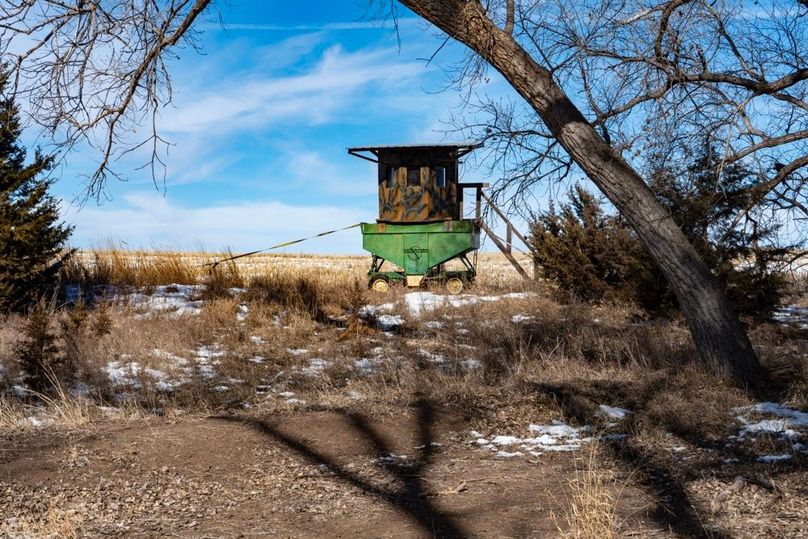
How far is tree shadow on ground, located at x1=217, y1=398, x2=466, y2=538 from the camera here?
405 cm

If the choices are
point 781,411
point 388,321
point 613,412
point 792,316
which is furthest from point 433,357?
point 792,316

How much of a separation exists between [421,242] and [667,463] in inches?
489

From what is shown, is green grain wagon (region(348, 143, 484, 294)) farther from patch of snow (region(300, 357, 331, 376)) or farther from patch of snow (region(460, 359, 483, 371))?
patch of snow (region(460, 359, 483, 371))

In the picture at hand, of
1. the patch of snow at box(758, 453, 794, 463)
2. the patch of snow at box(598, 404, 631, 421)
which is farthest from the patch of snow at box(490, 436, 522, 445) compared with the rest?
the patch of snow at box(758, 453, 794, 463)

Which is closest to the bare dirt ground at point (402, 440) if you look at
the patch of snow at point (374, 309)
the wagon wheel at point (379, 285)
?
the patch of snow at point (374, 309)

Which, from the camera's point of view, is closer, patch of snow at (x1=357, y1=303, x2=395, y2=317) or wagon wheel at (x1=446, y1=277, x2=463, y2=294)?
patch of snow at (x1=357, y1=303, x2=395, y2=317)

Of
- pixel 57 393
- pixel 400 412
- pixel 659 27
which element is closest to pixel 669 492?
pixel 400 412

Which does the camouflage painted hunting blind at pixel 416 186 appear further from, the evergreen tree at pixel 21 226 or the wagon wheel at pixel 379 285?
the evergreen tree at pixel 21 226

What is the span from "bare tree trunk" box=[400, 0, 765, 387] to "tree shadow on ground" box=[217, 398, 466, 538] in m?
2.63

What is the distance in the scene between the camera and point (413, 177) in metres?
17.6

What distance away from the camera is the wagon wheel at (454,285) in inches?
647

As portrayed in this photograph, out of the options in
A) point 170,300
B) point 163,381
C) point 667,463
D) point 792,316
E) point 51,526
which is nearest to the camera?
point 51,526

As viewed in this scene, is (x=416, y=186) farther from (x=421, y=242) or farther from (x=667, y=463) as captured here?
(x=667, y=463)

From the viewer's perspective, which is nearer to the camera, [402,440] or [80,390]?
[402,440]
